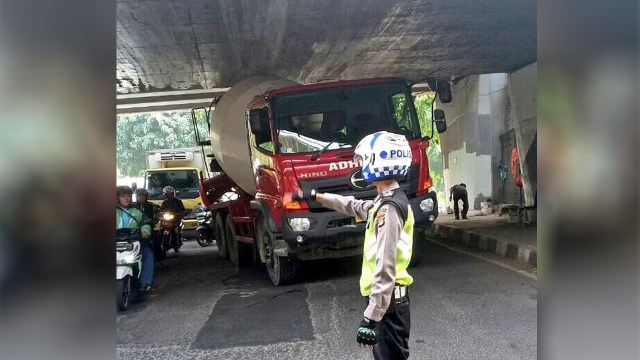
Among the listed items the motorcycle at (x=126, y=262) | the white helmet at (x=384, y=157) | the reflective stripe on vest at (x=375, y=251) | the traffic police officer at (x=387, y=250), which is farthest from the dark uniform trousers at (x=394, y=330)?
the motorcycle at (x=126, y=262)

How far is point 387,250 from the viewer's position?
2.73 meters

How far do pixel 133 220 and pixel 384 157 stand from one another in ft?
14.4

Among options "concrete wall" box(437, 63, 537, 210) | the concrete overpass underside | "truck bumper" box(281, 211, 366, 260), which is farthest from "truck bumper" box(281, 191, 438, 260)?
"concrete wall" box(437, 63, 537, 210)

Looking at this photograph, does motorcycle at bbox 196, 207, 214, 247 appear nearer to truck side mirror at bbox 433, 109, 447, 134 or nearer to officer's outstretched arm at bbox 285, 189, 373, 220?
truck side mirror at bbox 433, 109, 447, 134

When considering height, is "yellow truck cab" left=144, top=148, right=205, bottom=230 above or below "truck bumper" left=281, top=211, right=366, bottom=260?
above

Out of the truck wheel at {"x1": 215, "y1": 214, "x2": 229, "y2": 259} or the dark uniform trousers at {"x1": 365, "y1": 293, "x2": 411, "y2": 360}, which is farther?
the truck wheel at {"x1": 215, "y1": 214, "x2": 229, "y2": 259}

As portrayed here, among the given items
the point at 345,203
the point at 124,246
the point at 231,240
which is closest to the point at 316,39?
the point at 231,240

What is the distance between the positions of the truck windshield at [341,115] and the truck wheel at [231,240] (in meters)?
3.00

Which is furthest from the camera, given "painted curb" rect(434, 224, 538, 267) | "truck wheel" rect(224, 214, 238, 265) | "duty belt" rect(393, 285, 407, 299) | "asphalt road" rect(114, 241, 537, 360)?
"truck wheel" rect(224, 214, 238, 265)

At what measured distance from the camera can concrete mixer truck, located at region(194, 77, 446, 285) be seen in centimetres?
671

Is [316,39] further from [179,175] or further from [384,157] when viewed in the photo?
[179,175]

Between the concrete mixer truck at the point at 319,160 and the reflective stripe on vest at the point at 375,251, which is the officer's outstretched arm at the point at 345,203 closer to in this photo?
the reflective stripe on vest at the point at 375,251

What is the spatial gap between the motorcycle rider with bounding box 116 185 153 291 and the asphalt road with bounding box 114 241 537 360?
1.16ft
